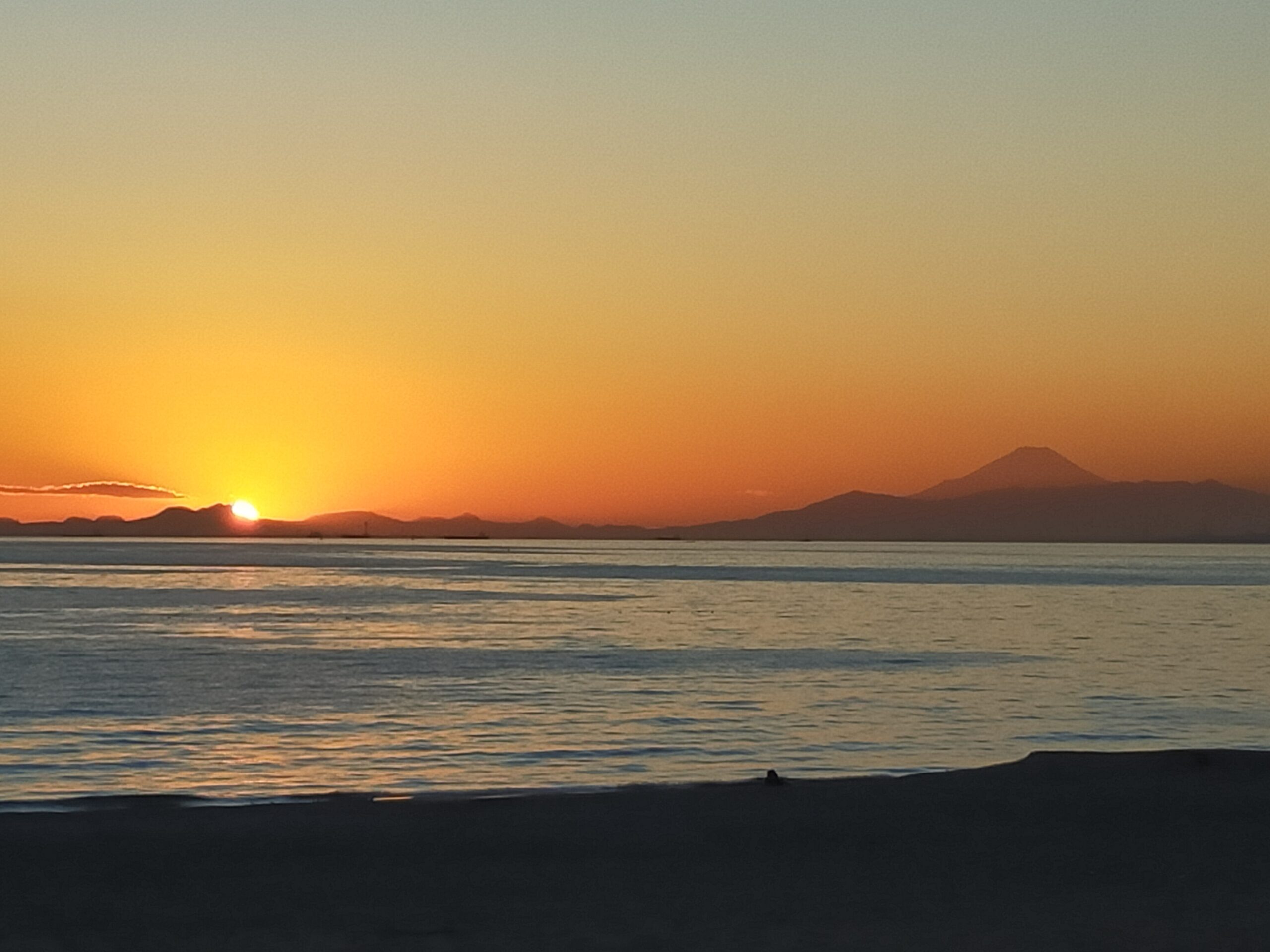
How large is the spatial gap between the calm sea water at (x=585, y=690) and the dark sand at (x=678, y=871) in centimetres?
482

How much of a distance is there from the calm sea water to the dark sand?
4.82m

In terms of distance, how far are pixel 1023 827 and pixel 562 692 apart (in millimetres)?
19816

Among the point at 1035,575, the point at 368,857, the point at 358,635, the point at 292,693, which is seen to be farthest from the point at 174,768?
the point at 1035,575

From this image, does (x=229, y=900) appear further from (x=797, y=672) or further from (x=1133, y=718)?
(x=797, y=672)

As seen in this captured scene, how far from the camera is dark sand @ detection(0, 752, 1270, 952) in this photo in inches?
450

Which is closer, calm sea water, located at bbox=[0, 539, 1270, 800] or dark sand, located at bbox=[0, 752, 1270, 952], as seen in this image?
dark sand, located at bbox=[0, 752, 1270, 952]

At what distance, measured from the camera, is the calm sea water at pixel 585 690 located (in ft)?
78.3

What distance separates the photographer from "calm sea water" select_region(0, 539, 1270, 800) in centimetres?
2386

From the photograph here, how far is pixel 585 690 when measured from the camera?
117 feet

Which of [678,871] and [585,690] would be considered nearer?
[678,871]

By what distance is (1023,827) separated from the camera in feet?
52.9

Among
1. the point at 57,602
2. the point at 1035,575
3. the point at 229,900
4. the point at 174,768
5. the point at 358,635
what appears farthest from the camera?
the point at 1035,575

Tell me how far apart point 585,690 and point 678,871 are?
21863 mm

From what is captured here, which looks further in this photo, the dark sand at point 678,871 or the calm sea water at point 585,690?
the calm sea water at point 585,690
